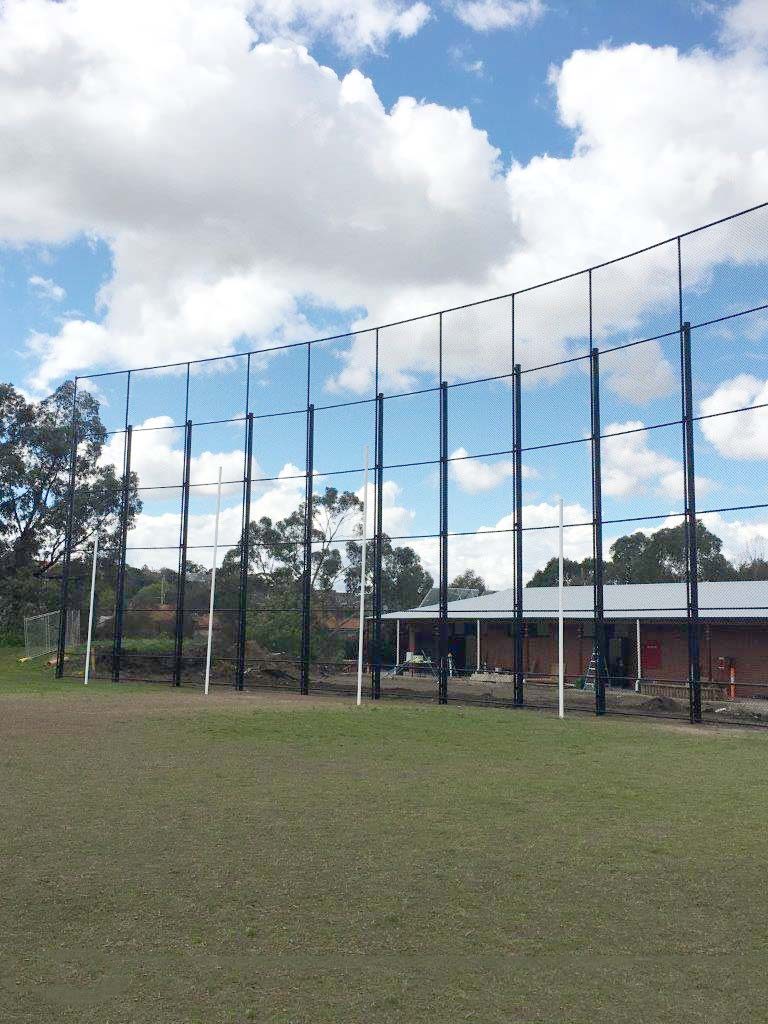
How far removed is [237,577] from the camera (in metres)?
32.4

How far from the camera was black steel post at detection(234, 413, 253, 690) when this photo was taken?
92.6 feet

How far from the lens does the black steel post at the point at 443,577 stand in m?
24.2

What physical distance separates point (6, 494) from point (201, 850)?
3771 centimetres

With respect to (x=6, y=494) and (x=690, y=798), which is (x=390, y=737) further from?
(x=6, y=494)

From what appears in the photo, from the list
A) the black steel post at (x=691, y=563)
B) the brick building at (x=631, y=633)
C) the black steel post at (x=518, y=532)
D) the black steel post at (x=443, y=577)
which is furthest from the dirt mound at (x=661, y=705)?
the black steel post at (x=443, y=577)

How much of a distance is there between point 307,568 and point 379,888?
20872 millimetres

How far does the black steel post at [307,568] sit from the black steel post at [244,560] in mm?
1937

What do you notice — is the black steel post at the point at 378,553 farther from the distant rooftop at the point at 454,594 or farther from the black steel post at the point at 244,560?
the black steel post at the point at 244,560

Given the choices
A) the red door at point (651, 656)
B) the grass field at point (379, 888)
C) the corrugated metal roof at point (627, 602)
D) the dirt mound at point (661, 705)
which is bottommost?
the grass field at point (379, 888)

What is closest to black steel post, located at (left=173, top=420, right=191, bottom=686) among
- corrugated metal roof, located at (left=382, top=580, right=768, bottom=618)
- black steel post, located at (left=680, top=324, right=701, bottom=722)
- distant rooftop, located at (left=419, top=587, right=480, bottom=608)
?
corrugated metal roof, located at (left=382, top=580, right=768, bottom=618)

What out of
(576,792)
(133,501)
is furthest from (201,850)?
(133,501)

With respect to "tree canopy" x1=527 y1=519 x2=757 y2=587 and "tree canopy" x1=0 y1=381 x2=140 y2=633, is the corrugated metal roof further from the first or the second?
"tree canopy" x1=0 y1=381 x2=140 y2=633

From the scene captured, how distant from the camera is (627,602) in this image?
2672cm

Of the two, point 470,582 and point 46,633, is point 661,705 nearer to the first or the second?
point 470,582
